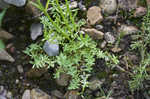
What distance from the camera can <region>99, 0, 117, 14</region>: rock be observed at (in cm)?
200

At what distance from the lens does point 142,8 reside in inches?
78.0

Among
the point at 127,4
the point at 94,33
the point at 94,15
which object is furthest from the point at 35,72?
the point at 127,4

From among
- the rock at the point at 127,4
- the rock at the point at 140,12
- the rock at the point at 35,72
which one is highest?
the rock at the point at 127,4

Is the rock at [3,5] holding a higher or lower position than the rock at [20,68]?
higher

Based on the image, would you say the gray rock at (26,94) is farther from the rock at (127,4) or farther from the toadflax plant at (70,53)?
the rock at (127,4)

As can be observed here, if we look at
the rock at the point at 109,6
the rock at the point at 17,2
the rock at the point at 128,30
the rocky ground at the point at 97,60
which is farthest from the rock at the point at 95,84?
the rock at the point at 17,2

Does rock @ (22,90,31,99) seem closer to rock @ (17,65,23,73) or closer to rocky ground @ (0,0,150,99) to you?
rocky ground @ (0,0,150,99)

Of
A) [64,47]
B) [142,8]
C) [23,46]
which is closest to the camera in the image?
[64,47]

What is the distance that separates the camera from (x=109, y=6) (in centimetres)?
200

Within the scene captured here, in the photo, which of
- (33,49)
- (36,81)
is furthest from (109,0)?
(36,81)

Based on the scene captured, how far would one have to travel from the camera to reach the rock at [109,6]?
1998 millimetres

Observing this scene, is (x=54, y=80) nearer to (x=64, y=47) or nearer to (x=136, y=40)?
(x=64, y=47)

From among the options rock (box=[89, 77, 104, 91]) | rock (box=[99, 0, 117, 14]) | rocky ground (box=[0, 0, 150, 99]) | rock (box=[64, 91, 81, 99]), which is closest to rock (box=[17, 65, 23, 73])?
rocky ground (box=[0, 0, 150, 99])

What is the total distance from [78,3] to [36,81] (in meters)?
0.80
